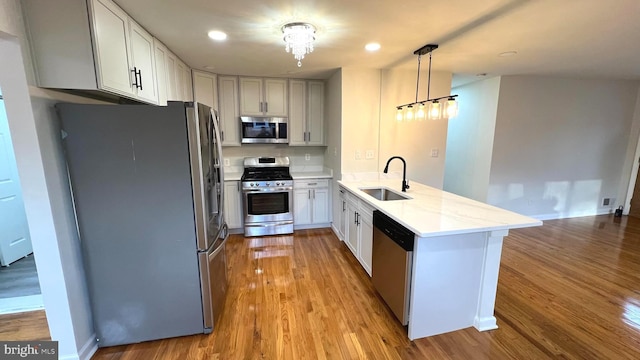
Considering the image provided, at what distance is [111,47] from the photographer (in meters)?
1.71

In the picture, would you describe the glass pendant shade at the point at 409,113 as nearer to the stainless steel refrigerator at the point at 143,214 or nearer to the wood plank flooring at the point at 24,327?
the stainless steel refrigerator at the point at 143,214

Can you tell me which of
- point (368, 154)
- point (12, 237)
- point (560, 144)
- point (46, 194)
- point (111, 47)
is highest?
point (111, 47)

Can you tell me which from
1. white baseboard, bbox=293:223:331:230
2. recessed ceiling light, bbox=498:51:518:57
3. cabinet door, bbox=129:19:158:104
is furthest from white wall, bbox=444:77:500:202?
cabinet door, bbox=129:19:158:104

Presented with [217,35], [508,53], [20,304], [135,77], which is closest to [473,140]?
[508,53]

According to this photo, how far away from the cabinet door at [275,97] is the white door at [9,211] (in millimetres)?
2972

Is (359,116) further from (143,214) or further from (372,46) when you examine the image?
(143,214)

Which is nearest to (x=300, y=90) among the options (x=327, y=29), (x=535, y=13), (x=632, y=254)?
(x=327, y=29)

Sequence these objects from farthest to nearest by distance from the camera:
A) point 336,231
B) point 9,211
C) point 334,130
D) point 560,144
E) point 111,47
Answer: point 560,144, point 336,231, point 334,130, point 9,211, point 111,47

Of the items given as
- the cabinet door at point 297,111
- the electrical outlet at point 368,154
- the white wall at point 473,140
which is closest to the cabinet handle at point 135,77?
the cabinet door at point 297,111

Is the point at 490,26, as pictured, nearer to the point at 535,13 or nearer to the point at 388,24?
the point at 535,13

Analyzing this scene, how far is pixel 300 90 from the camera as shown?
412 centimetres

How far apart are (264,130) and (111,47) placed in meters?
2.41

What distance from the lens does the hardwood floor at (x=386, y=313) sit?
1.82m

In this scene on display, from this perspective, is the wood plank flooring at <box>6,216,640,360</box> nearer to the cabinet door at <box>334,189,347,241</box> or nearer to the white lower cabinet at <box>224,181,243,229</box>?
the cabinet door at <box>334,189,347,241</box>
